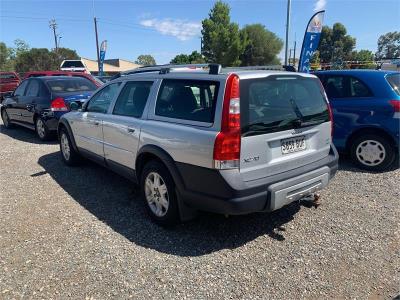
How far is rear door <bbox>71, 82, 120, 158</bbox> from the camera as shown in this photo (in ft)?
16.2

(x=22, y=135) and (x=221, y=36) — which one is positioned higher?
(x=221, y=36)

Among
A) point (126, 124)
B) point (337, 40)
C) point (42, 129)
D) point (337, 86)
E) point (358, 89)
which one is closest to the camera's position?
point (126, 124)

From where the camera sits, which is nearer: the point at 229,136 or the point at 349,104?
the point at 229,136

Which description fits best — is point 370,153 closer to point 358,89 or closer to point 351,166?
point 351,166

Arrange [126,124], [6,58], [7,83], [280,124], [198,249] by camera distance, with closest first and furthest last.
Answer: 1. [280,124]
2. [198,249]
3. [126,124]
4. [7,83]
5. [6,58]

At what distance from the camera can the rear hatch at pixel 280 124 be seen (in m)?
3.08

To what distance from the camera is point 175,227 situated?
3807mm

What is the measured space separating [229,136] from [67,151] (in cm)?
425

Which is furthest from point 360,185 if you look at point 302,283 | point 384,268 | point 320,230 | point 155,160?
point 155,160

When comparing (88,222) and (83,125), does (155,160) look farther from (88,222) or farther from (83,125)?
(83,125)

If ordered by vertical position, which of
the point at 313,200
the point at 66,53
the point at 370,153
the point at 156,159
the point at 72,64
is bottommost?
the point at 313,200

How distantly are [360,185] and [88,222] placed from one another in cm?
378

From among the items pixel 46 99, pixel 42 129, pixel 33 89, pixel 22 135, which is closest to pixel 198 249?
pixel 46 99

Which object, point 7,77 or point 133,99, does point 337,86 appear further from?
point 7,77
